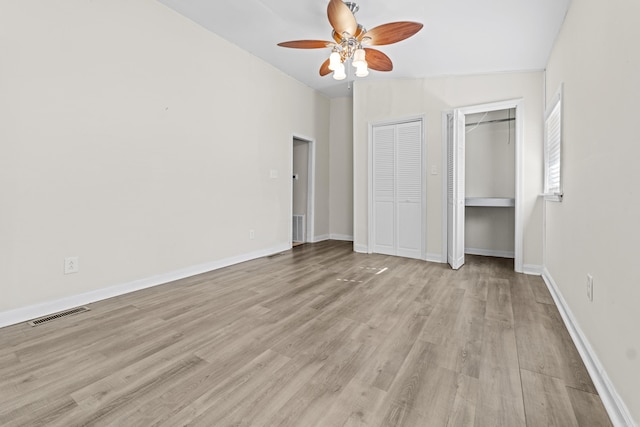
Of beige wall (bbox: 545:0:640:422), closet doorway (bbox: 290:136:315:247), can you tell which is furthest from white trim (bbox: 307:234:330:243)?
beige wall (bbox: 545:0:640:422)

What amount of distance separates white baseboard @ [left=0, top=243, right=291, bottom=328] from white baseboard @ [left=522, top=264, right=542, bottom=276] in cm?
353

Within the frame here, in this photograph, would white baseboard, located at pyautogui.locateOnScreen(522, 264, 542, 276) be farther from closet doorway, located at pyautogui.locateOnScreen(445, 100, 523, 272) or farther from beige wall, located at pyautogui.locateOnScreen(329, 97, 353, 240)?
beige wall, located at pyautogui.locateOnScreen(329, 97, 353, 240)

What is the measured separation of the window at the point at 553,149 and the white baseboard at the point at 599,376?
106 centimetres

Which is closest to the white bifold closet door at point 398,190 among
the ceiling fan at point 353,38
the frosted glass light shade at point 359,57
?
the ceiling fan at point 353,38

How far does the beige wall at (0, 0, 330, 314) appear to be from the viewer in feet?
7.06

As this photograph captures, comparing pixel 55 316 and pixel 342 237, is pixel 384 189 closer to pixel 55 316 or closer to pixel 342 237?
pixel 342 237

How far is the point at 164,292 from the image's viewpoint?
2.78m

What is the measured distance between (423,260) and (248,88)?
132 inches

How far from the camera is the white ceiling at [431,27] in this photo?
8.88 ft

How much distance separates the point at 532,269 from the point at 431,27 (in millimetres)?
2939

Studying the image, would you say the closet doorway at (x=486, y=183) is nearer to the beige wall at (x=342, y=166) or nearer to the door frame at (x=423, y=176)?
the door frame at (x=423, y=176)

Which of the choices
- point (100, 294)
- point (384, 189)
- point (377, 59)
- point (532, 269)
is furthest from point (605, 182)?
point (100, 294)

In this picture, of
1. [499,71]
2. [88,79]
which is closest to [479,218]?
[499,71]

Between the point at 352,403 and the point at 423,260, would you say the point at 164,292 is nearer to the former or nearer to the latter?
the point at 352,403
